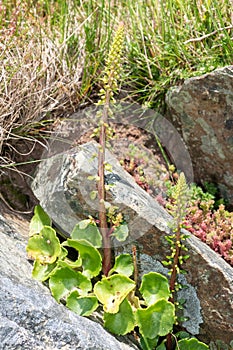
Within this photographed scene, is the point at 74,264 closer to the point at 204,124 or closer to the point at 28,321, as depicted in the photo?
the point at 28,321

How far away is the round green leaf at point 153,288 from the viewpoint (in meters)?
2.98

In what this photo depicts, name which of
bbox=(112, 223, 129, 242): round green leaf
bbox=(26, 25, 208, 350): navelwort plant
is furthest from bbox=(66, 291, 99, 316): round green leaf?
bbox=(112, 223, 129, 242): round green leaf

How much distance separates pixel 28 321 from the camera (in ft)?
8.12

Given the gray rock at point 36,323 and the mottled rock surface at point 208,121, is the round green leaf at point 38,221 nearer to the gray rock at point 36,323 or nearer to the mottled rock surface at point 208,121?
the gray rock at point 36,323

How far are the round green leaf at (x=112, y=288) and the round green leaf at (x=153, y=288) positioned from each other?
0.36 ft

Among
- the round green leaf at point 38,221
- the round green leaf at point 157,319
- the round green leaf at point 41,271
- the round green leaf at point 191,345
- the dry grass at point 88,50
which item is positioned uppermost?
the dry grass at point 88,50

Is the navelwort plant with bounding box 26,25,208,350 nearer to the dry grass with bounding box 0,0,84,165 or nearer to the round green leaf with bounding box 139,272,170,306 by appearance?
the round green leaf with bounding box 139,272,170,306

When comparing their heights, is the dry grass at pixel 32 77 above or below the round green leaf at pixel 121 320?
above

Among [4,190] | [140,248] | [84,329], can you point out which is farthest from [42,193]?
[84,329]

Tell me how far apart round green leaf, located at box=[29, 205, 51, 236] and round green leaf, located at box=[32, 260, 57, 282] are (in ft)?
1.07

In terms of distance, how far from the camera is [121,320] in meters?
2.86

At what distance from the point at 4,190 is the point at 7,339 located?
149cm

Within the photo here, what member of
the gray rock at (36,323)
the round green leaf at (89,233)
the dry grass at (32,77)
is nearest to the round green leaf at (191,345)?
the gray rock at (36,323)

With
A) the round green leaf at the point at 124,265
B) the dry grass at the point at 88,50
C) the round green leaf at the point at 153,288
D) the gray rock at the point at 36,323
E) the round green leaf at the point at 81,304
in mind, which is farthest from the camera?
the dry grass at the point at 88,50
